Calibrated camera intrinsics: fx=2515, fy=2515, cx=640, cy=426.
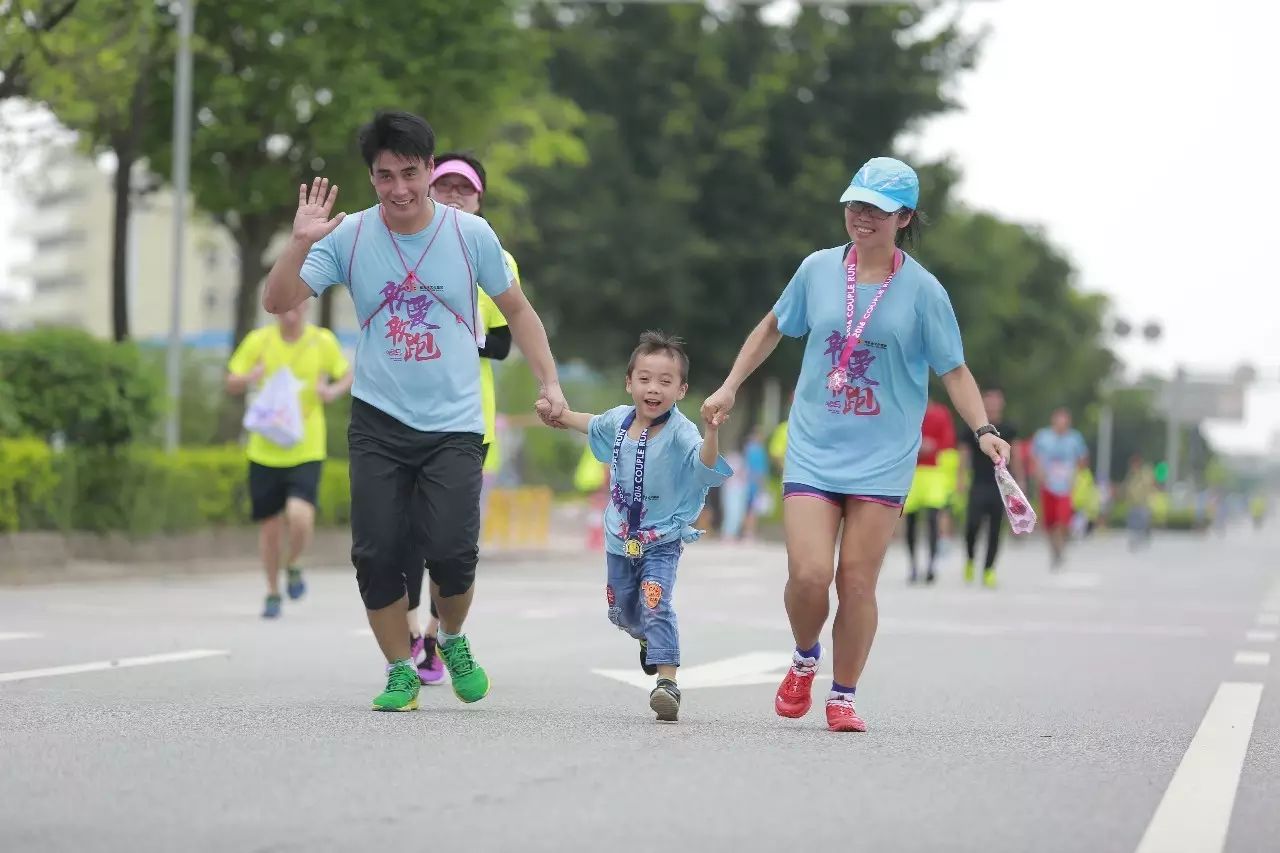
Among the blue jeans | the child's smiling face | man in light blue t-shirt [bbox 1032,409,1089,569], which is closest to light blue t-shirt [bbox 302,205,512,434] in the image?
the child's smiling face

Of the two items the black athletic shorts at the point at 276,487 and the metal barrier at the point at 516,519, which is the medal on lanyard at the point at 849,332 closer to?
the black athletic shorts at the point at 276,487

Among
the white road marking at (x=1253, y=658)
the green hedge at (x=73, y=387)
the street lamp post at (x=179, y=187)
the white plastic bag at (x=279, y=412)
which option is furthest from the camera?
the street lamp post at (x=179, y=187)

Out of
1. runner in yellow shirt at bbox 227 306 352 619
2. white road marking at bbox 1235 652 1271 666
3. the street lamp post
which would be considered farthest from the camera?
the street lamp post

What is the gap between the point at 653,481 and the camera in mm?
8766

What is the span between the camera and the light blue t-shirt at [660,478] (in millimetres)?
8758

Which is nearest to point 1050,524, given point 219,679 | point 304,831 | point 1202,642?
point 1202,642

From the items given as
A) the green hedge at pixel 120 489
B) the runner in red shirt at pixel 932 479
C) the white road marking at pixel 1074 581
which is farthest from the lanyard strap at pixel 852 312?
the white road marking at pixel 1074 581

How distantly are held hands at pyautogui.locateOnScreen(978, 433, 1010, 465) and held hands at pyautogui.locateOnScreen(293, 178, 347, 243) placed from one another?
7.42 ft

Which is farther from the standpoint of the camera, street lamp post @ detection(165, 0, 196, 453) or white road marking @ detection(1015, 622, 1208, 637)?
street lamp post @ detection(165, 0, 196, 453)

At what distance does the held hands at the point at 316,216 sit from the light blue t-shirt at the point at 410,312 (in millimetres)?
103

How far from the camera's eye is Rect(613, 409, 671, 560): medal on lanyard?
8773 mm

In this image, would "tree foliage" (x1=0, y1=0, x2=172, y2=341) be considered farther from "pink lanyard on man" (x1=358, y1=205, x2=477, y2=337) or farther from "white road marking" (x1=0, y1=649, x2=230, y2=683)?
"pink lanyard on man" (x1=358, y1=205, x2=477, y2=337)

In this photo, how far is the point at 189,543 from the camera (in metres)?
21.0

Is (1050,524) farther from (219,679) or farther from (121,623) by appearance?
(219,679)
